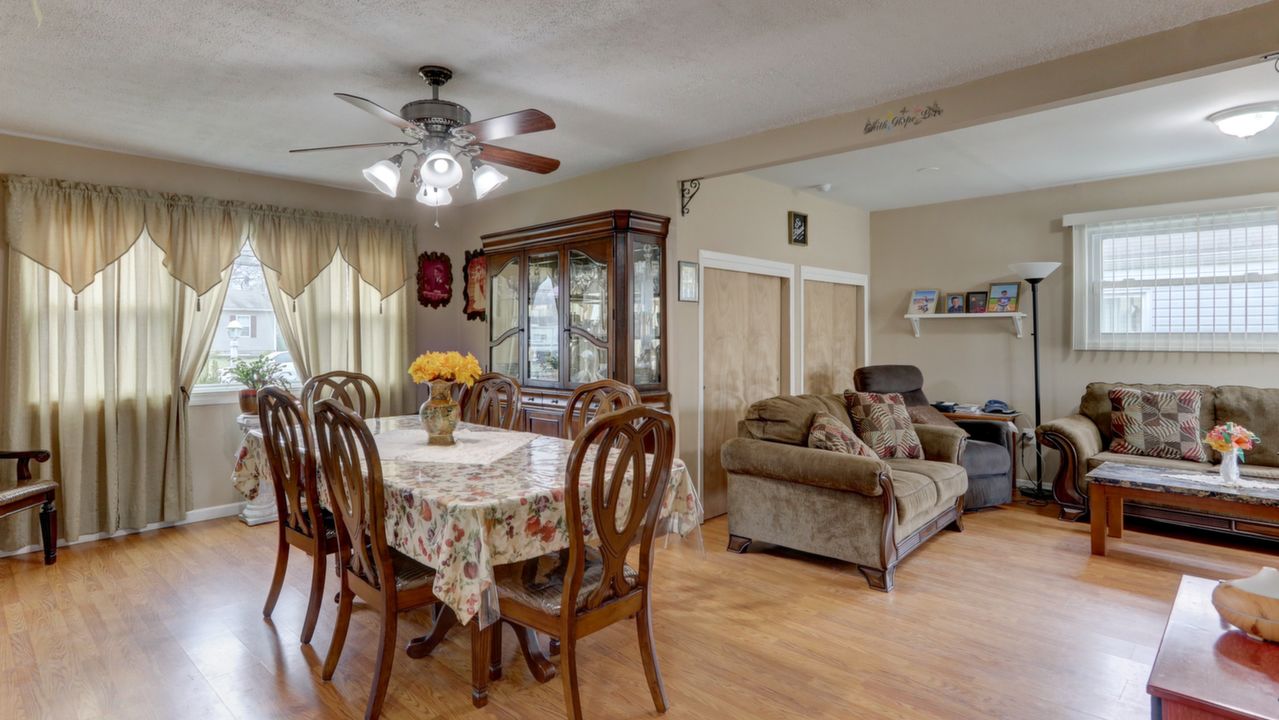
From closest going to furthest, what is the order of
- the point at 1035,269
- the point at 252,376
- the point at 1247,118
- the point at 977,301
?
1. the point at 1247,118
2. the point at 252,376
3. the point at 1035,269
4. the point at 977,301

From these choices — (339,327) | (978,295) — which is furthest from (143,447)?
(978,295)

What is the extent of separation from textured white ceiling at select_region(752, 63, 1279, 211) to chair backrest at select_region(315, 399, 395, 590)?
318 cm

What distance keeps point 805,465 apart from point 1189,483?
205 centimetres

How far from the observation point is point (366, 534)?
218 centimetres

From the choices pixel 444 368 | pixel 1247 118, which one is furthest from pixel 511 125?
pixel 1247 118

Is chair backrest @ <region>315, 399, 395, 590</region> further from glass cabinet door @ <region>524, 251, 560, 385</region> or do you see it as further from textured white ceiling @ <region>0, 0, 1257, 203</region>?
glass cabinet door @ <region>524, 251, 560, 385</region>

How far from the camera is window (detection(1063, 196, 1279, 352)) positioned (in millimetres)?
4496

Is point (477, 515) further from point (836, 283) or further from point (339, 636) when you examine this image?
point (836, 283)

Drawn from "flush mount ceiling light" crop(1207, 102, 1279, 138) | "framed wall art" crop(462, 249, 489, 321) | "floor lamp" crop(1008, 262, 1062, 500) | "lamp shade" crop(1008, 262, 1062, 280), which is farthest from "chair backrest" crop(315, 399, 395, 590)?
"lamp shade" crop(1008, 262, 1062, 280)

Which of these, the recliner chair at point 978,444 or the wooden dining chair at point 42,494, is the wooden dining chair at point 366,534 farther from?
the recliner chair at point 978,444

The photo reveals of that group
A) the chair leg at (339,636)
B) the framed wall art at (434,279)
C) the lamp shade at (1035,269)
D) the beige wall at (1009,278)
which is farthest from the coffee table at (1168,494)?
the framed wall art at (434,279)

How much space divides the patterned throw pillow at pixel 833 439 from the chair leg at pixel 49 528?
416 centimetres

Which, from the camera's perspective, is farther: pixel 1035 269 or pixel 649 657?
pixel 1035 269

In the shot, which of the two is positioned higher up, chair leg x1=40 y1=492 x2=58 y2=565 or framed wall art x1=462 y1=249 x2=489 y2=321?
framed wall art x1=462 y1=249 x2=489 y2=321
